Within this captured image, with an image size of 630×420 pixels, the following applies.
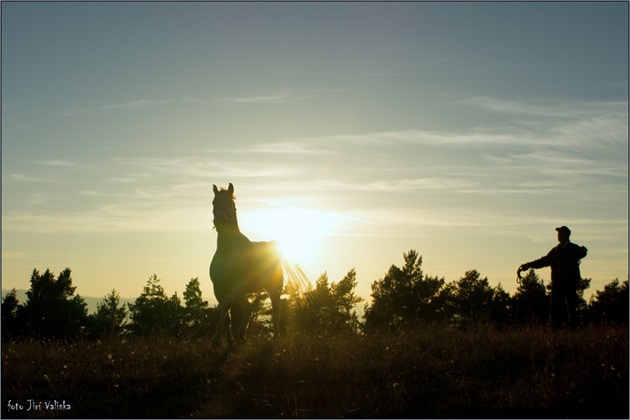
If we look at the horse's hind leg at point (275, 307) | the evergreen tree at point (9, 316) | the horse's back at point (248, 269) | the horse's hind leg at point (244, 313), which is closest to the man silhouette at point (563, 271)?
the horse's hind leg at point (275, 307)

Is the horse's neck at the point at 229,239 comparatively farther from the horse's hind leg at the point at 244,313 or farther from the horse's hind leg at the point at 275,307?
the horse's hind leg at the point at 275,307

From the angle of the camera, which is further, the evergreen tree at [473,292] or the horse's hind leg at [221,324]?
the evergreen tree at [473,292]

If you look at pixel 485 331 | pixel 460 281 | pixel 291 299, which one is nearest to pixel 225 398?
pixel 485 331

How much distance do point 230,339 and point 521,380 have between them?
6103 millimetres

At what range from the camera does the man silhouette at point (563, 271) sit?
43.6 ft

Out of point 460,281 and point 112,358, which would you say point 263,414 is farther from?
point 460,281

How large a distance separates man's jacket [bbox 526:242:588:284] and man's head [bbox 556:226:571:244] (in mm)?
108

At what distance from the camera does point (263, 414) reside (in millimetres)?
8766

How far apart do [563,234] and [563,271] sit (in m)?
0.76

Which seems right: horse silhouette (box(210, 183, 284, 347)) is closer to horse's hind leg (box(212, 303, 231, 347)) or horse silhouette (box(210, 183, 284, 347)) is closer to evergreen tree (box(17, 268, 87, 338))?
horse's hind leg (box(212, 303, 231, 347))

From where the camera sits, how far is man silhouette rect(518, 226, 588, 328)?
13.3 meters

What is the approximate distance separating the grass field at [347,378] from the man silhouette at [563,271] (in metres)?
1.14

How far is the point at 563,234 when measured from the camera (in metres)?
13.4

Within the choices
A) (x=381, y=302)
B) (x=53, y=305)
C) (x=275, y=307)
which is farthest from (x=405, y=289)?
(x=275, y=307)
